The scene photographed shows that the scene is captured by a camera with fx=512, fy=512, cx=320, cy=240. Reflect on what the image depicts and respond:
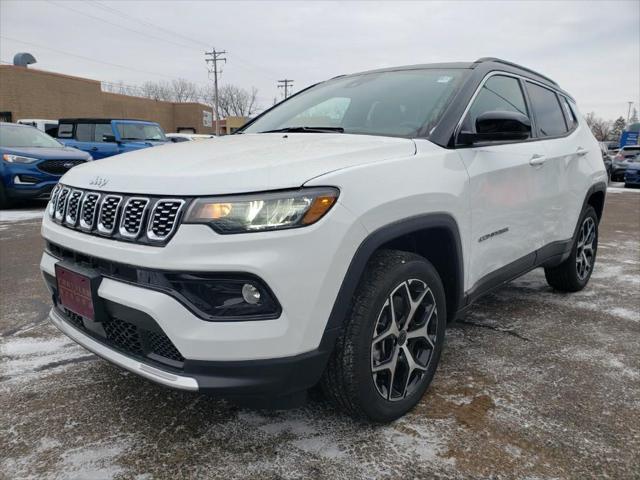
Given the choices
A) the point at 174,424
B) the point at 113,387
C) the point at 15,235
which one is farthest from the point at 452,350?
the point at 15,235

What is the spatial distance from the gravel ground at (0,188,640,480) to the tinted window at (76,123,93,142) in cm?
1082

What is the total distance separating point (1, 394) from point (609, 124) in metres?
120

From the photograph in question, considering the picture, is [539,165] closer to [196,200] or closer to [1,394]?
[196,200]

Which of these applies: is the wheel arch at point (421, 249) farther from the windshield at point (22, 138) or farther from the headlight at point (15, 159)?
the windshield at point (22, 138)

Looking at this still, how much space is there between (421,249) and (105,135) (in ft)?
39.7

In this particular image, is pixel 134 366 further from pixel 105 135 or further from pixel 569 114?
pixel 105 135

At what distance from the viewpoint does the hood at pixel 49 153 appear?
879 centimetres

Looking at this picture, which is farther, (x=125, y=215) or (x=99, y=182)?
(x=99, y=182)

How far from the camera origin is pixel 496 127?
8.45ft

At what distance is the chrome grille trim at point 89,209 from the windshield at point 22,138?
8.40m

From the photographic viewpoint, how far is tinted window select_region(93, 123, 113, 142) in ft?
42.2

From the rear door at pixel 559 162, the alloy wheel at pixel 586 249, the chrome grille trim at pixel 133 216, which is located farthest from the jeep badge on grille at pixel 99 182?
the alloy wheel at pixel 586 249

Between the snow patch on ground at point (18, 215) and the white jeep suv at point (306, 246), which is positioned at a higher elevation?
the white jeep suv at point (306, 246)

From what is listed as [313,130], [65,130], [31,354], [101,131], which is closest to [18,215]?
[101,131]
